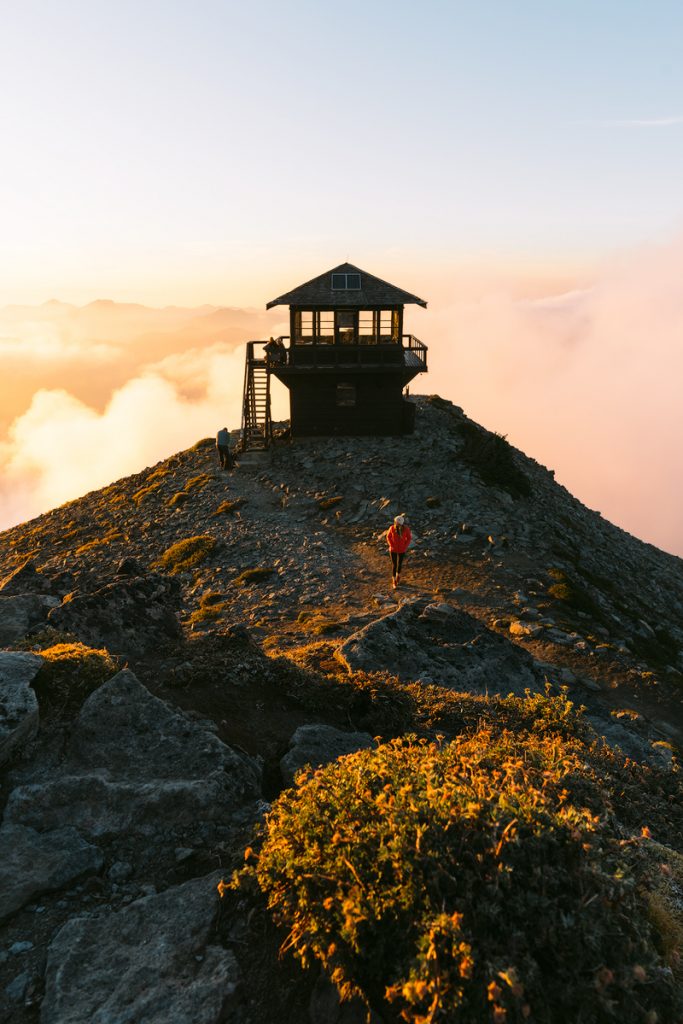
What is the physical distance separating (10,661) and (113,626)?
12.7ft

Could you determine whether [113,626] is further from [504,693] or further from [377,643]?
[504,693]

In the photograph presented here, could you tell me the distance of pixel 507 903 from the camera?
193 inches

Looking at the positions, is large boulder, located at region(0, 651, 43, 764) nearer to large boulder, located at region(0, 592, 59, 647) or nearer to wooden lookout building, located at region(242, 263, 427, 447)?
large boulder, located at region(0, 592, 59, 647)

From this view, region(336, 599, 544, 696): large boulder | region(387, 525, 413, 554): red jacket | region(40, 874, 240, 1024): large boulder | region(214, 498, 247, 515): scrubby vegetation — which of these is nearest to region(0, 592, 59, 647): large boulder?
region(336, 599, 544, 696): large boulder

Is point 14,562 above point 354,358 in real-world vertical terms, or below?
below

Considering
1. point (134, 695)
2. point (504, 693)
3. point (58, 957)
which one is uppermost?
point (134, 695)

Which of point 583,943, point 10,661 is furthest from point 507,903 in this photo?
point 10,661

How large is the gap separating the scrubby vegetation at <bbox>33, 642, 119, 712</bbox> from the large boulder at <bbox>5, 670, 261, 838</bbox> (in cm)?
32

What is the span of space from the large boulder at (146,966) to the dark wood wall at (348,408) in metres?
33.1

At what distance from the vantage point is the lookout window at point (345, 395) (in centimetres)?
3794

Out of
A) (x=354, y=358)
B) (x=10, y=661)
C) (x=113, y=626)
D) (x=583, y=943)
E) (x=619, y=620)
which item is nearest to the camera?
(x=583, y=943)

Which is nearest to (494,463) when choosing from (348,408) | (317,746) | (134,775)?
(348,408)

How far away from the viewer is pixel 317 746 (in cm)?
908

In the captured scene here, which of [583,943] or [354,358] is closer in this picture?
[583,943]
